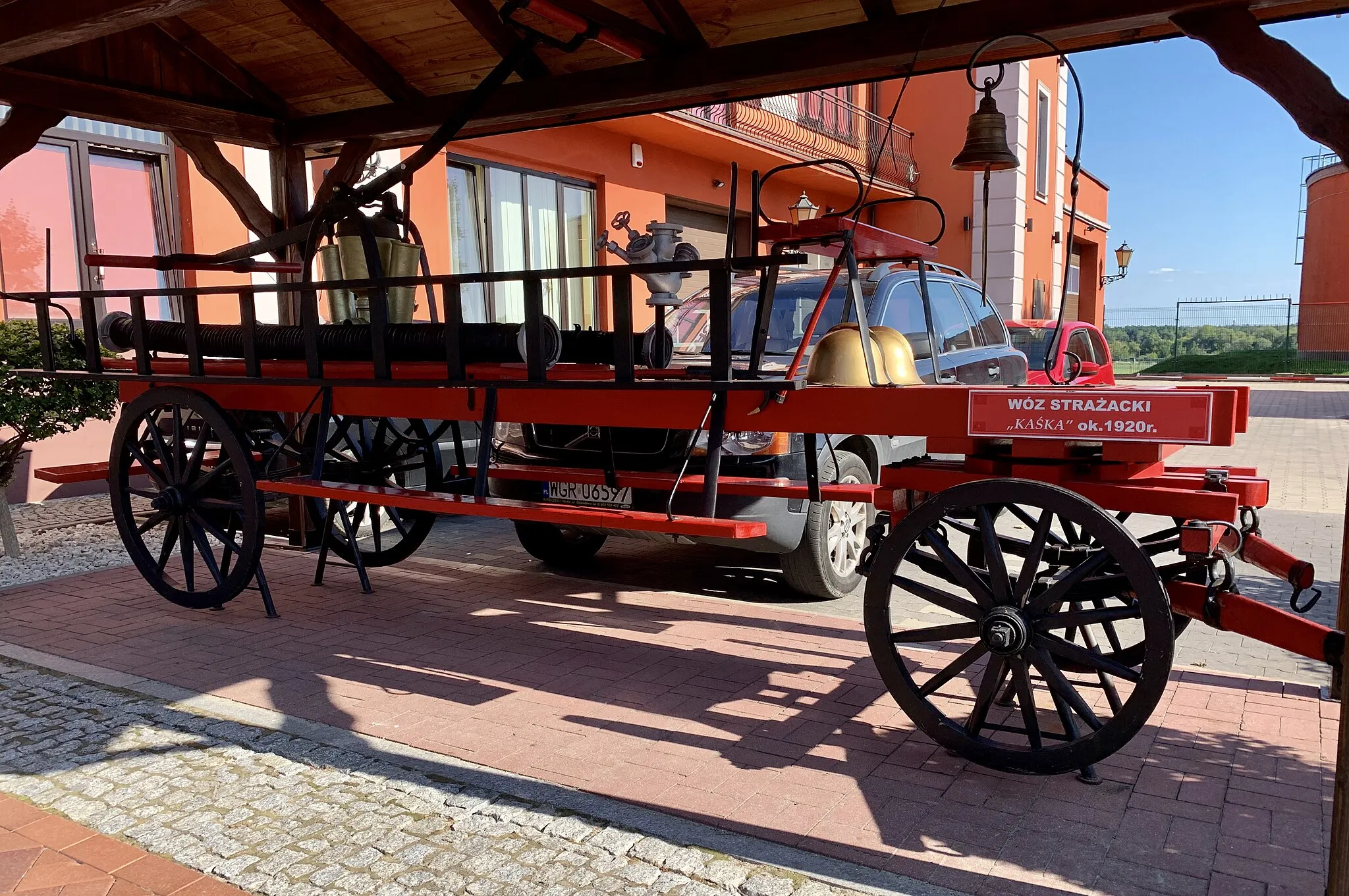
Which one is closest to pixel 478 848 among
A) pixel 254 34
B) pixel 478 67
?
pixel 478 67

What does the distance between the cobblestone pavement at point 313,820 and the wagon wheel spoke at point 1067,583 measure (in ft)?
3.17

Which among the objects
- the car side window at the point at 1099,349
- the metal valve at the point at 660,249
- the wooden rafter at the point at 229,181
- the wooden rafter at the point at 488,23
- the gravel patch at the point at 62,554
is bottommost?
the gravel patch at the point at 62,554

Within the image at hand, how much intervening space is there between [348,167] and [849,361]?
4284 millimetres

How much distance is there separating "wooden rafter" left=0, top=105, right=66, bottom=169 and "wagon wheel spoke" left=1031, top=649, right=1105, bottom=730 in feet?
19.0

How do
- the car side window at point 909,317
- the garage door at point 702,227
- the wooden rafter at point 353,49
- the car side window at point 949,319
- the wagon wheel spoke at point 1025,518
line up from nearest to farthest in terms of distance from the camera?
the wagon wheel spoke at point 1025,518 < the wooden rafter at point 353,49 < the car side window at point 909,317 < the car side window at point 949,319 < the garage door at point 702,227

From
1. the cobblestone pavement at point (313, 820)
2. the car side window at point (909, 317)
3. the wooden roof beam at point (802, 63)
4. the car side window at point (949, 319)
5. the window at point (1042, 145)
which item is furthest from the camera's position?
the window at point (1042, 145)

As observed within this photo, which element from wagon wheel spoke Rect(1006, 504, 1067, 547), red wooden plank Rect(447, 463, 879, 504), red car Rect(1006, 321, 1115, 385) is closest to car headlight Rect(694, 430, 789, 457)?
red wooden plank Rect(447, 463, 879, 504)

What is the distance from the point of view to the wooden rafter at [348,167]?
21.2ft

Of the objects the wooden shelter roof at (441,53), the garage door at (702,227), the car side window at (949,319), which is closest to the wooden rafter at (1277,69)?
the wooden shelter roof at (441,53)

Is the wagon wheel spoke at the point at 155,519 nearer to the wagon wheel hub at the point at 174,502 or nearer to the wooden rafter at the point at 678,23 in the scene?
the wagon wheel hub at the point at 174,502

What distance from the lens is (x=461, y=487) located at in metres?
5.54

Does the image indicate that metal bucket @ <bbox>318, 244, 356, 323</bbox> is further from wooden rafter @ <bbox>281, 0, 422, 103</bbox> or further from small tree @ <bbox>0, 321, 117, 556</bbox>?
small tree @ <bbox>0, 321, 117, 556</bbox>

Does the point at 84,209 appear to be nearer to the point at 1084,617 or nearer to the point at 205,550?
the point at 205,550

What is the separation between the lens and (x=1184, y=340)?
37.9m
